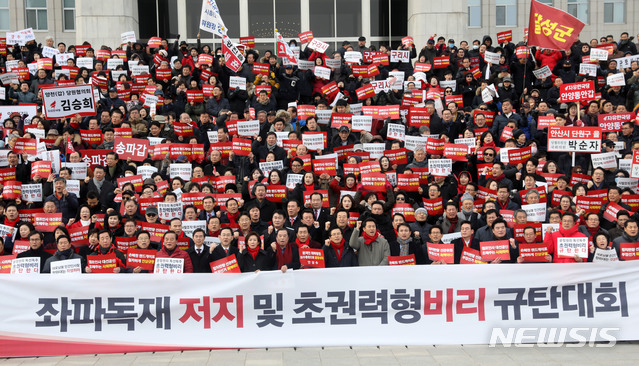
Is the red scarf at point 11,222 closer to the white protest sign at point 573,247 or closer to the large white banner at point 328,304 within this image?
the large white banner at point 328,304

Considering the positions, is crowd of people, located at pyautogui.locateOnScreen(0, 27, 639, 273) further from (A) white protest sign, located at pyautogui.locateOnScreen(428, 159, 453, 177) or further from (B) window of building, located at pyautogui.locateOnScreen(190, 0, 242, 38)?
(B) window of building, located at pyautogui.locateOnScreen(190, 0, 242, 38)

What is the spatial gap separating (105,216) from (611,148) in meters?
Answer: 9.42

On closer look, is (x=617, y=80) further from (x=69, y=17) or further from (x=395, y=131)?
(x=69, y=17)

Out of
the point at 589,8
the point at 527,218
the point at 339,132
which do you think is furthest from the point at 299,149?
the point at 589,8

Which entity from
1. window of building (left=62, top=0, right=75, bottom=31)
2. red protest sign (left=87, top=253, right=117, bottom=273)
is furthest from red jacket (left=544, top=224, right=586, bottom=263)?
window of building (left=62, top=0, right=75, bottom=31)

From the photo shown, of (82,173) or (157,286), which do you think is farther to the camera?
(82,173)

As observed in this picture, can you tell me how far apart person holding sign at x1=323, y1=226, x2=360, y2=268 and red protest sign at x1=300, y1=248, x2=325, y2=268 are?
1.37ft

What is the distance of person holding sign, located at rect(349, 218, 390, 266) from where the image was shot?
11.1 m

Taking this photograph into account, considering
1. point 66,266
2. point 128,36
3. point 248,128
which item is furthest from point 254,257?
point 128,36

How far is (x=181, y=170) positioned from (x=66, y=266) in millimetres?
4372

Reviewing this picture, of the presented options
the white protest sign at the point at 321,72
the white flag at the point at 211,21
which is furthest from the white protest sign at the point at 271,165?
the white flag at the point at 211,21

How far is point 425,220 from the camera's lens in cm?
1228

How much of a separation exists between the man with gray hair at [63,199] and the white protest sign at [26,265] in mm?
3002

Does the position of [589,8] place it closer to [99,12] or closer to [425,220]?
[99,12]
